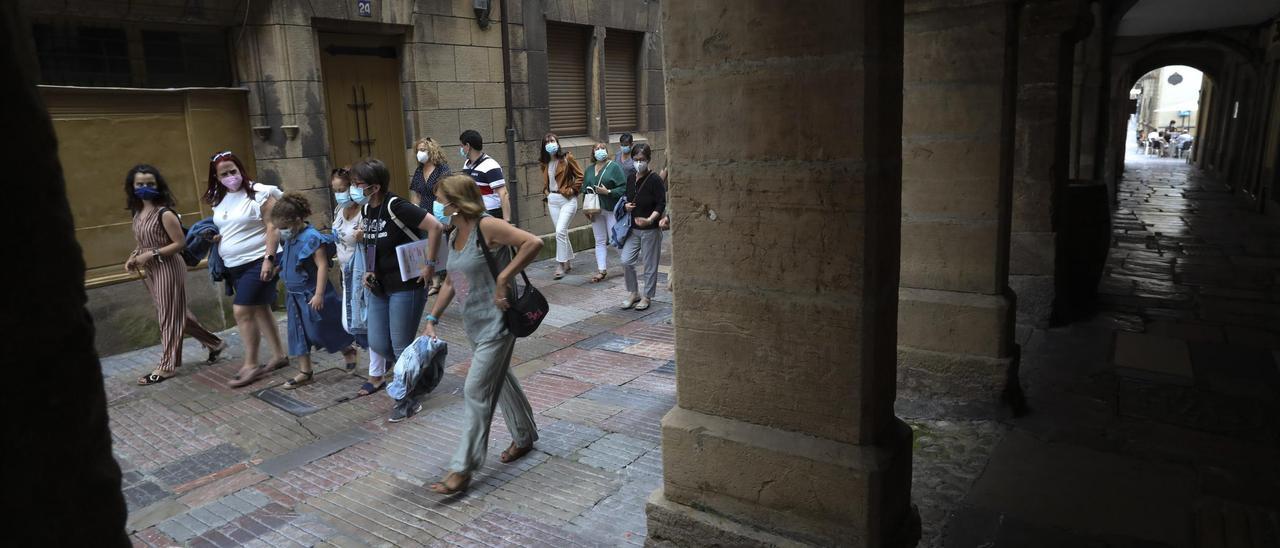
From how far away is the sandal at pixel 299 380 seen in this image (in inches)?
242

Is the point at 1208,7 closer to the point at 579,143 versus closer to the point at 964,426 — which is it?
the point at 579,143

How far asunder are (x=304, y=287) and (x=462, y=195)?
8.06 feet

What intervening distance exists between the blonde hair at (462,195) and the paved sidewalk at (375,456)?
1.47 m

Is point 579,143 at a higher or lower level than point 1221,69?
lower

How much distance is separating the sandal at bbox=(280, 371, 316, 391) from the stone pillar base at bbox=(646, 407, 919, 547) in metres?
3.98

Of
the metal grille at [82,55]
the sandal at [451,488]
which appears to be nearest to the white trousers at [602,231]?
the metal grille at [82,55]

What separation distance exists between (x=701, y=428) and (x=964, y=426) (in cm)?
240

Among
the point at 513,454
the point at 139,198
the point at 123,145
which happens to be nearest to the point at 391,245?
the point at 513,454

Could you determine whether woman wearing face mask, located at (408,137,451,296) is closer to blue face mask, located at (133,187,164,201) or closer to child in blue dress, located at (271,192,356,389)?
child in blue dress, located at (271,192,356,389)

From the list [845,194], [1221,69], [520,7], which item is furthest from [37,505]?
[1221,69]

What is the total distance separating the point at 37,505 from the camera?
844mm

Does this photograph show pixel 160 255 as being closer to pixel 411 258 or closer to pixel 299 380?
pixel 299 380

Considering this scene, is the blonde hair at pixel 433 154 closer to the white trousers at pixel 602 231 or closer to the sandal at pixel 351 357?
the sandal at pixel 351 357

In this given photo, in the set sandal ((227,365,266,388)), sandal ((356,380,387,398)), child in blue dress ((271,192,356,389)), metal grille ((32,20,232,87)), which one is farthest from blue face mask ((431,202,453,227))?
metal grille ((32,20,232,87))
